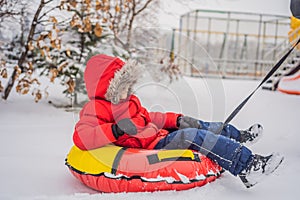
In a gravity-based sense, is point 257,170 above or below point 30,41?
below

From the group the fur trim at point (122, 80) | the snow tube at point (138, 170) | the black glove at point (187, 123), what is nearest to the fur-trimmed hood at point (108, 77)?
the fur trim at point (122, 80)

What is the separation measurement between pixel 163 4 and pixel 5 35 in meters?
2.97

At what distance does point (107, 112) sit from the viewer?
1867mm

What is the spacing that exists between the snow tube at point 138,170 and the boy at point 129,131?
0.08 meters

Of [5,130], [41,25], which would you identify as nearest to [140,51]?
[41,25]

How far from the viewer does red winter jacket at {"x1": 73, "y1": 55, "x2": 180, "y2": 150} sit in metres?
1.75

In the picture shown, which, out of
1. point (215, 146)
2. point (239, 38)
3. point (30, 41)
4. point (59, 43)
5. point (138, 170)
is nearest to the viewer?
point (138, 170)

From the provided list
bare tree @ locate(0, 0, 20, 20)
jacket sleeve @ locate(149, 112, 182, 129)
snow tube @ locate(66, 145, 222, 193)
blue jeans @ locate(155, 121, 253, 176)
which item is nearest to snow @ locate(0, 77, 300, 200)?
snow tube @ locate(66, 145, 222, 193)

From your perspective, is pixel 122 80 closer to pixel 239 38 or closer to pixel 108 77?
pixel 108 77

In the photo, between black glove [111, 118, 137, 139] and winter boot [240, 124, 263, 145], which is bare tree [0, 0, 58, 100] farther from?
winter boot [240, 124, 263, 145]

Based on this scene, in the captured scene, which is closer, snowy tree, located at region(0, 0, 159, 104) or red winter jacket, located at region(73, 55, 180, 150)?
red winter jacket, located at region(73, 55, 180, 150)

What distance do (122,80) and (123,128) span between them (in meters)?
0.32

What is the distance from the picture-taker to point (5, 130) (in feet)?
9.77

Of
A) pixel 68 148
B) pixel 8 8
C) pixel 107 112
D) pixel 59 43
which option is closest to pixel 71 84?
pixel 59 43
